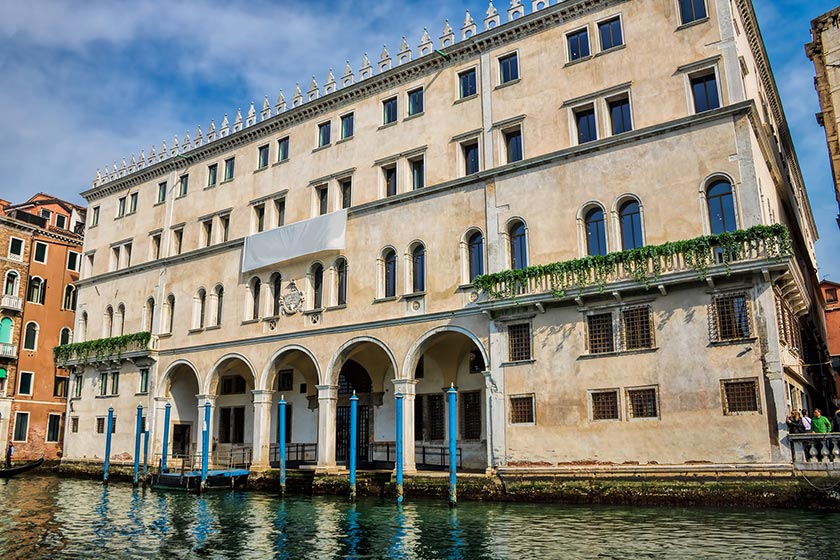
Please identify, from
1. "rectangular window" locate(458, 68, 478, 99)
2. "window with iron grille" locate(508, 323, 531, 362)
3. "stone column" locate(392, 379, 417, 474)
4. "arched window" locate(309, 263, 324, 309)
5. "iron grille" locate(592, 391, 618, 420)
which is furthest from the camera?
"arched window" locate(309, 263, 324, 309)

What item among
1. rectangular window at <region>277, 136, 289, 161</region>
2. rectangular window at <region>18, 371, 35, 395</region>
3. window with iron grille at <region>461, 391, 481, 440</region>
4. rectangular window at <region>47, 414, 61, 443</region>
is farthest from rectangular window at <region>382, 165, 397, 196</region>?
rectangular window at <region>47, 414, 61, 443</region>

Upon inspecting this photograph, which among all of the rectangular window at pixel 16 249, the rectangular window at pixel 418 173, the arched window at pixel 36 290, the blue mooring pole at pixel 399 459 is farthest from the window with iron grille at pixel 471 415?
the rectangular window at pixel 16 249

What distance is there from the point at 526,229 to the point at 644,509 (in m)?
8.62

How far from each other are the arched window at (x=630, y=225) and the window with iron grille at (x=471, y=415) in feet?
26.6

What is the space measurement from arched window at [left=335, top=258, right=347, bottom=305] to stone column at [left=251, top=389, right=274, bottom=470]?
15.5ft

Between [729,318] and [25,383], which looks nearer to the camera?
[729,318]

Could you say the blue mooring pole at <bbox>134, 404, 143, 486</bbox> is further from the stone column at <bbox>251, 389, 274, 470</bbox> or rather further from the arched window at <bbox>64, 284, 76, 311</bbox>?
the arched window at <bbox>64, 284, 76, 311</bbox>

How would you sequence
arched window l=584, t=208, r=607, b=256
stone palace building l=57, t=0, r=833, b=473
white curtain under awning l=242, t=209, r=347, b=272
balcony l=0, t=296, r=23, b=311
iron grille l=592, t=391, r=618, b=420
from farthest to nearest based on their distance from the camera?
1. balcony l=0, t=296, r=23, b=311
2. white curtain under awning l=242, t=209, r=347, b=272
3. arched window l=584, t=208, r=607, b=256
4. iron grille l=592, t=391, r=618, b=420
5. stone palace building l=57, t=0, r=833, b=473

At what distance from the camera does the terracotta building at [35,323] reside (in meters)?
39.6

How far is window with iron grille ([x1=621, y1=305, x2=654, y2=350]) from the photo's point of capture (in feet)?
62.2

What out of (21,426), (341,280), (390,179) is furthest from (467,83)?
(21,426)

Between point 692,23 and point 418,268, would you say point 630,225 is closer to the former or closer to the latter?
point 692,23

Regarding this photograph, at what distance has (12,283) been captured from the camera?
40531mm

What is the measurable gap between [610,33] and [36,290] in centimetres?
3493
